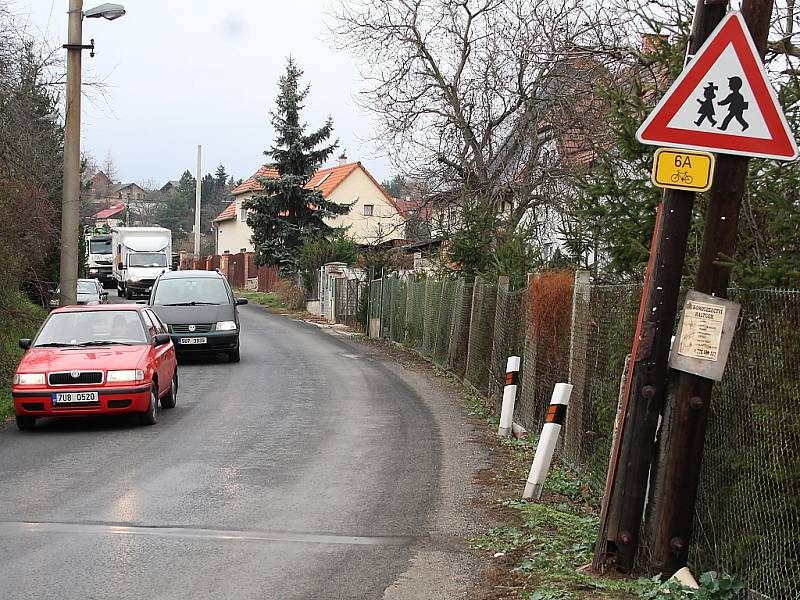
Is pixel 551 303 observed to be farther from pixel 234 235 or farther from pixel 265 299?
pixel 234 235

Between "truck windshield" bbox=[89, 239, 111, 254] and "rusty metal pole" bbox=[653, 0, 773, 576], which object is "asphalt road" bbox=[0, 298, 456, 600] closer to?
"rusty metal pole" bbox=[653, 0, 773, 576]

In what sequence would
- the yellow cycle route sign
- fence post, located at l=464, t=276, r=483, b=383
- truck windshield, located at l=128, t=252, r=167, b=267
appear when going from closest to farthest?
the yellow cycle route sign → fence post, located at l=464, t=276, r=483, b=383 → truck windshield, located at l=128, t=252, r=167, b=267

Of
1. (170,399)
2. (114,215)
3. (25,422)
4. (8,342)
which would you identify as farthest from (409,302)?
(114,215)

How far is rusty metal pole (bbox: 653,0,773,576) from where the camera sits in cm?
563

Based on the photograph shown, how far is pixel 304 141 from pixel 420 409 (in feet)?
115

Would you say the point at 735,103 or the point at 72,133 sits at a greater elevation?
the point at 72,133

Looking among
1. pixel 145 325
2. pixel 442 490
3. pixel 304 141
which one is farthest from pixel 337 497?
pixel 304 141

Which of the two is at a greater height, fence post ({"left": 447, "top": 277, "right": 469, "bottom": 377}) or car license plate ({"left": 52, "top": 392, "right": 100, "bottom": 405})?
A: fence post ({"left": 447, "top": 277, "right": 469, "bottom": 377})

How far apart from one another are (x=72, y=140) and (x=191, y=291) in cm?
583

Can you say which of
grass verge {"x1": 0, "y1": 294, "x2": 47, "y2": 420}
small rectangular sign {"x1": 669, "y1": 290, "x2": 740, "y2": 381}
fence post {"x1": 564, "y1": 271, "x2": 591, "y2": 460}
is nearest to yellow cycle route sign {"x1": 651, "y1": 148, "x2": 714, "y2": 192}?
small rectangular sign {"x1": 669, "y1": 290, "x2": 740, "y2": 381}

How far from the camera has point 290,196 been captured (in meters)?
49.2

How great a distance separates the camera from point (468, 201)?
22.0m

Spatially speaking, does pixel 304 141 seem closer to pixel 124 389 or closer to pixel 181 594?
pixel 124 389

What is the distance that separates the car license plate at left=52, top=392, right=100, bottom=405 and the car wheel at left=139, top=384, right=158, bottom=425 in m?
0.78
